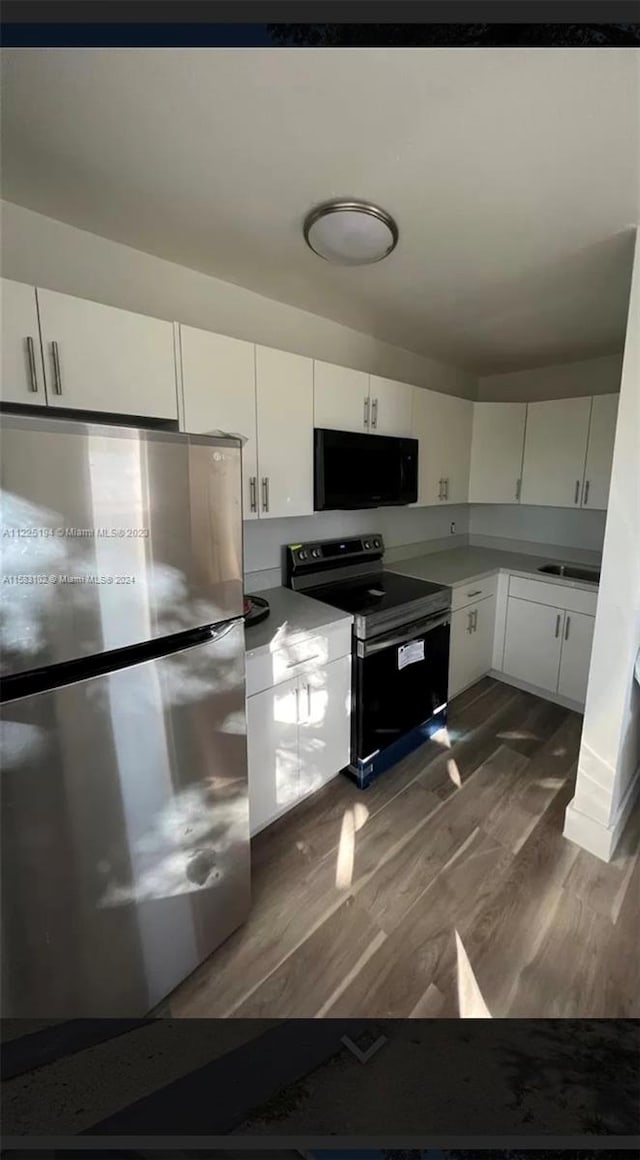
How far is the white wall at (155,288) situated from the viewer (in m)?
1.43

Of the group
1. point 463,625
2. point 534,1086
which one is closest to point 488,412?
point 463,625

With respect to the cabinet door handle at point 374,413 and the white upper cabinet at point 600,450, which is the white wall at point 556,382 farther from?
the cabinet door handle at point 374,413

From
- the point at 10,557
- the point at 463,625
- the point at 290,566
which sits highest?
the point at 10,557

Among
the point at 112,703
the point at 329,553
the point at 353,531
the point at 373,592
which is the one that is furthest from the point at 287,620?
the point at 353,531

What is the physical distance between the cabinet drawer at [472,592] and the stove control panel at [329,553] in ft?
1.83

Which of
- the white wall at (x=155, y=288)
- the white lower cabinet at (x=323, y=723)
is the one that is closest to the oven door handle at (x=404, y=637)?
the white lower cabinet at (x=323, y=723)

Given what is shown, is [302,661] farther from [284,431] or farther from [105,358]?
[105,358]

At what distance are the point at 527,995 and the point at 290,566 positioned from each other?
189 centimetres

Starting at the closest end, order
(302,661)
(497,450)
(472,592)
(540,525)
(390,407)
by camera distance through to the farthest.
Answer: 1. (302,661)
2. (390,407)
3. (472,592)
4. (497,450)
5. (540,525)

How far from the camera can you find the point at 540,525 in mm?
3404

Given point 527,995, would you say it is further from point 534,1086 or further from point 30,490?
point 30,490

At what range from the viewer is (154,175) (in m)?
1.22

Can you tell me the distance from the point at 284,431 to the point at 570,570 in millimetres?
2458

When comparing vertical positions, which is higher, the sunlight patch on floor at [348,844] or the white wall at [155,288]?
the white wall at [155,288]
